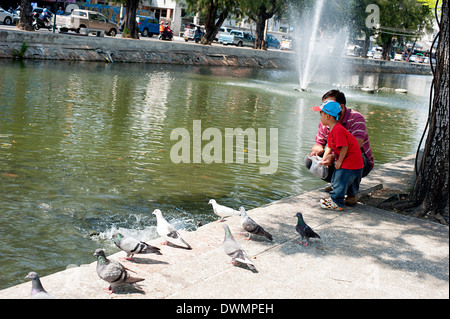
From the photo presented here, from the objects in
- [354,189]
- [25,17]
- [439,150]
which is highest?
[25,17]

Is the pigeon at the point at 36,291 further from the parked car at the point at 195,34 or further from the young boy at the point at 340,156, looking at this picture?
the parked car at the point at 195,34

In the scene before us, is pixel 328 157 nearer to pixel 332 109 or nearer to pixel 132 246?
pixel 332 109

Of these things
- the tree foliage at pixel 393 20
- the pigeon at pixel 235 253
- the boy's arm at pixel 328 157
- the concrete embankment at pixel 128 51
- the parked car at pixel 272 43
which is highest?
the tree foliage at pixel 393 20

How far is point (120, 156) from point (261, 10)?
124 feet

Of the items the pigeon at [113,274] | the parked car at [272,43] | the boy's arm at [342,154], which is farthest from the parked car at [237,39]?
the pigeon at [113,274]

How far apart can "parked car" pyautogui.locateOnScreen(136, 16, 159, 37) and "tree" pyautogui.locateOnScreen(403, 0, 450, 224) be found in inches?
1790

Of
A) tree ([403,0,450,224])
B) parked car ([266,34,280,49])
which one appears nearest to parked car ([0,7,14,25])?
parked car ([266,34,280,49])

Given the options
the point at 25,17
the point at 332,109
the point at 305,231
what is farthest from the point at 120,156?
the point at 25,17

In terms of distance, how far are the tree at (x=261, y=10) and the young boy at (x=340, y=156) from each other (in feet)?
113

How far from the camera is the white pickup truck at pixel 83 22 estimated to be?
36344 mm

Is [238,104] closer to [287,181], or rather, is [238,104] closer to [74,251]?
[287,181]

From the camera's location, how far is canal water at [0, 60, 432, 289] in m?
6.58

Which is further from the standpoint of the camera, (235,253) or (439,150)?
(439,150)

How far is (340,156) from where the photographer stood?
6.54 metres
